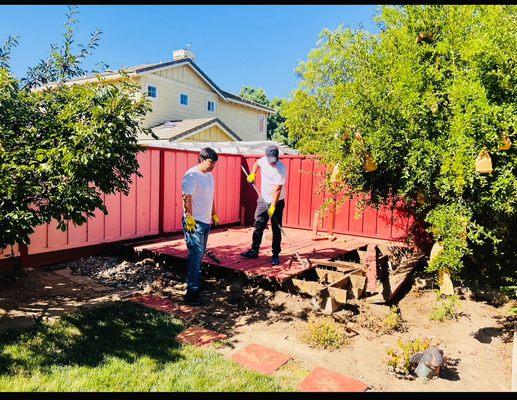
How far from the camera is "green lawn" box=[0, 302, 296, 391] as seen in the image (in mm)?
2719

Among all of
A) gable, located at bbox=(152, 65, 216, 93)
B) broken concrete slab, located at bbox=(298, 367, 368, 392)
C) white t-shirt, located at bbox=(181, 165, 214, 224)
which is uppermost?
gable, located at bbox=(152, 65, 216, 93)

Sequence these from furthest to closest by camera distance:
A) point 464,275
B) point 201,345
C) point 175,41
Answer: point 175,41, point 464,275, point 201,345

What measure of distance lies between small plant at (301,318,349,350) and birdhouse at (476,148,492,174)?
2.06 metres

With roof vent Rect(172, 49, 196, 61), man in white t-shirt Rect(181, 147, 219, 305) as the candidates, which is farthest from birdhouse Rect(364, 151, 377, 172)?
roof vent Rect(172, 49, 196, 61)

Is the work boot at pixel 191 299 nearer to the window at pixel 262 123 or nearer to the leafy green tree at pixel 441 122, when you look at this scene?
the leafy green tree at pixel 441 122

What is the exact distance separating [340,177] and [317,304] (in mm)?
1784

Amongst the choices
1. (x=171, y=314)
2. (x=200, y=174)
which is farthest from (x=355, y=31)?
(x=171, y=314)

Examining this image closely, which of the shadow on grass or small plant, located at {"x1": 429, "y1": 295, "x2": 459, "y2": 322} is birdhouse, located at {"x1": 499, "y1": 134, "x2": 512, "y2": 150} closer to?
small plant, located at {"x1": 429, "y1": 295, "x2": 459, "y2": 322}

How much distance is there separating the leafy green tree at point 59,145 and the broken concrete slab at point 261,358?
2088 mm

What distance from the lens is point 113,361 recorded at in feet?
9.97

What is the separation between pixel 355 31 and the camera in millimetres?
5055

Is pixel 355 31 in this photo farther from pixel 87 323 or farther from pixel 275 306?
pixel 87 323

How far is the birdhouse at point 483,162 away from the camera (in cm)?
332

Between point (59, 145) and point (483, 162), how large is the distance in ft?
13.5
